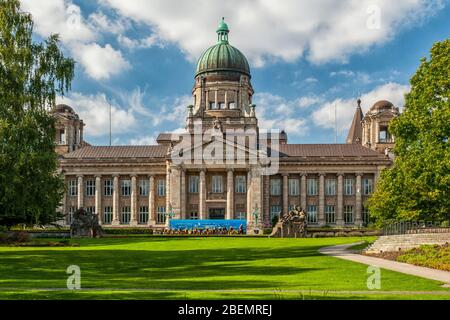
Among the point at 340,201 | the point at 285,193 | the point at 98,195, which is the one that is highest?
the point at 285,193

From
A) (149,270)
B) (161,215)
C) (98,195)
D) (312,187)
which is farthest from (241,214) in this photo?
(149,270)

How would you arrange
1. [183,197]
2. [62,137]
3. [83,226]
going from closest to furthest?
[83,226] < [183,197] < [62,137]

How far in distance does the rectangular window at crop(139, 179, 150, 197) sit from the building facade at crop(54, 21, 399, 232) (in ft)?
0.58

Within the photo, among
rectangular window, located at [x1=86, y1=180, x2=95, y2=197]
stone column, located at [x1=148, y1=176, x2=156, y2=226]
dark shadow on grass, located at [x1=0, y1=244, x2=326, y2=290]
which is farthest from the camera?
rectangular window, located at [x1=86, y1=180, x2=95, y2=197]

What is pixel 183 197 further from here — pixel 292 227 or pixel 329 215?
pixel 292 227

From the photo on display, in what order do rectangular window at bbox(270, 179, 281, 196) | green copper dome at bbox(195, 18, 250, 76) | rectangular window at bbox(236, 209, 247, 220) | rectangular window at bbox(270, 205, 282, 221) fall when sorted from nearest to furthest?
1. rectangular window at bbox(236, 209, 247, 220)
2. rectangular window at bbox(270, 205, 282, 221)
3. rectangular window at bbox(270, 179, 281, 196)
4. green copper dome at bbox(195, 18, 250, 76)

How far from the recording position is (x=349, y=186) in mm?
94938

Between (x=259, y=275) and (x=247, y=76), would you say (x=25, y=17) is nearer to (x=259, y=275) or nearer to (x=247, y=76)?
(x=259, y=275)

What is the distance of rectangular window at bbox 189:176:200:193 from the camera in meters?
91.4

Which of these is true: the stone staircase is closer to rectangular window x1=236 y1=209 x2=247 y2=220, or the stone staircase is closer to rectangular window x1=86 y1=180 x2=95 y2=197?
rectangular window x1=236 y1=209 x2=247 y2=220

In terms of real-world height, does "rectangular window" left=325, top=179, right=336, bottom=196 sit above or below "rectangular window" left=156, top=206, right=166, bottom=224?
Answer: above

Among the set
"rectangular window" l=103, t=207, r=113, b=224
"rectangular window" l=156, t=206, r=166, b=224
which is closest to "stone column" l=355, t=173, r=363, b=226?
"rectangular window" l=156, t=206, r=166, b=224

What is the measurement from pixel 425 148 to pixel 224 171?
5687 centimetres

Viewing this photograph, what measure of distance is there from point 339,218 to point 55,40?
68.9 m
